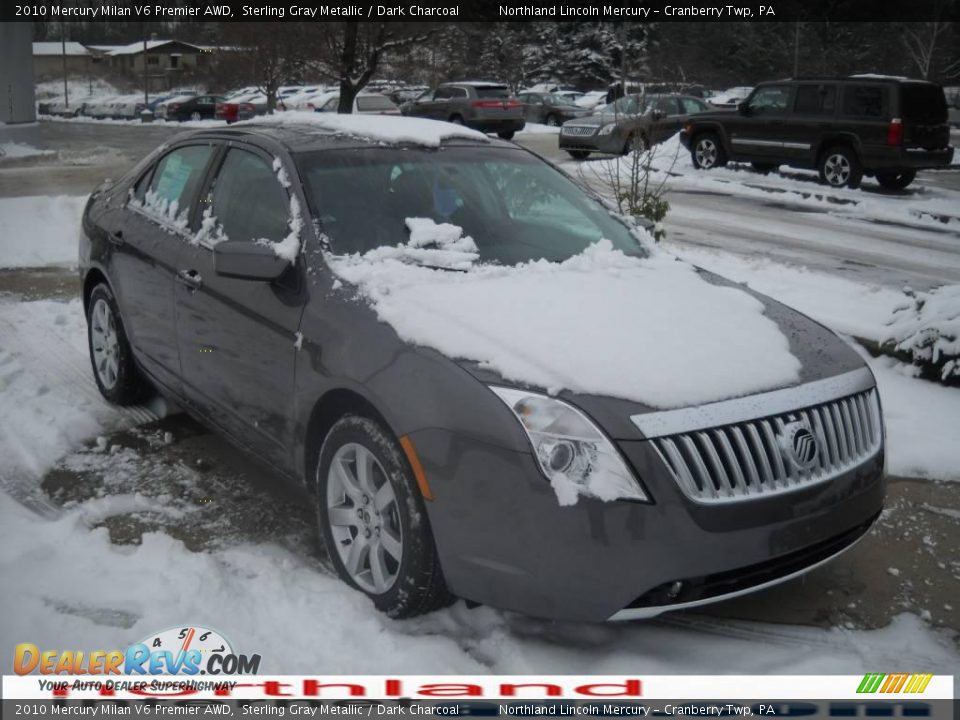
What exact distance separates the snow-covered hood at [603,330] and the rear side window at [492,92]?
83.4ft

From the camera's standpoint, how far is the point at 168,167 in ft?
16.5

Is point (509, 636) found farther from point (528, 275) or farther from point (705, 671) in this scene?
point (528, 275)

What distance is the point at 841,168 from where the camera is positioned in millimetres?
16531

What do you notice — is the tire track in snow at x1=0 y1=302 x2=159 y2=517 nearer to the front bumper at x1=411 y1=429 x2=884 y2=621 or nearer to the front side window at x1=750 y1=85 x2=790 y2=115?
the front bumper at x1=411 y1=429 x2=884 y2=621

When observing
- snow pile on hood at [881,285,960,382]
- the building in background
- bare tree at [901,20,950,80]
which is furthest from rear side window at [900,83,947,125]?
bare tree at [901,20,950,80]

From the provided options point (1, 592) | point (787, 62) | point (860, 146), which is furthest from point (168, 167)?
point (787, 62)

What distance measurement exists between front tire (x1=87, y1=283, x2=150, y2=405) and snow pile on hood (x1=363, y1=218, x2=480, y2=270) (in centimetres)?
203

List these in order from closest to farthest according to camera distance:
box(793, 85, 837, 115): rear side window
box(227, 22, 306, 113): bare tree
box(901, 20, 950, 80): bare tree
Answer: box(793, 85, 837, 115): rear side window → box(227, 22, 306, 113): bare tree → box(901, 20, 950, 80): bare tree

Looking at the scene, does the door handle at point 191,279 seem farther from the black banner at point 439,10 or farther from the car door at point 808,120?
the car door at point 808,120

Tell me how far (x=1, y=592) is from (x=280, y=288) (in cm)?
144

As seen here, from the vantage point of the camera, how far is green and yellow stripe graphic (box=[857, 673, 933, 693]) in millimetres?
2986

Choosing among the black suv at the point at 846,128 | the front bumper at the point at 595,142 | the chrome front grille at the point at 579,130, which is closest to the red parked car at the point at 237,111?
the chrome front grille at the point at 579,130

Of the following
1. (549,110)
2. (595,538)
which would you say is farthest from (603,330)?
(549,110)

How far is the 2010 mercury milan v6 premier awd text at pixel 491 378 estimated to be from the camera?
283cm
